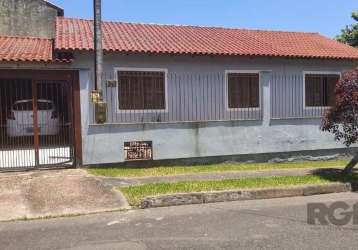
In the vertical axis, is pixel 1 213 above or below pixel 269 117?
below

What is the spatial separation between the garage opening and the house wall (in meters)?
0.65

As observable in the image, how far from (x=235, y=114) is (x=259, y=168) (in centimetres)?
201

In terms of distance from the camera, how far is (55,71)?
37.1 ft

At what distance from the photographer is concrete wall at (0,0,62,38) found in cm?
1927

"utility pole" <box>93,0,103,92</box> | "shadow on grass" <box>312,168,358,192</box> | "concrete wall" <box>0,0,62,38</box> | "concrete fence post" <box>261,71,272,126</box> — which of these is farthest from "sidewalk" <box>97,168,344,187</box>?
"concrete wall" <box>0,0,62,38</box>

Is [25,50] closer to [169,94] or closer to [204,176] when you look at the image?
[169,94]

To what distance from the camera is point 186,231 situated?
6.44 metres

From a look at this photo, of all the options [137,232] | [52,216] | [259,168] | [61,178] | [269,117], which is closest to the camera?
[137,232]

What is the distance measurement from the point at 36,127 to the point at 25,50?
2533 mm

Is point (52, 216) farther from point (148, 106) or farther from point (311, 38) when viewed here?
point (311, 38)

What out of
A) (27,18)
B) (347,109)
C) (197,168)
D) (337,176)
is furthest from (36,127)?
(27,18)

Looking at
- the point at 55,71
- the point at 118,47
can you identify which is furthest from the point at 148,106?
the point at 55,71

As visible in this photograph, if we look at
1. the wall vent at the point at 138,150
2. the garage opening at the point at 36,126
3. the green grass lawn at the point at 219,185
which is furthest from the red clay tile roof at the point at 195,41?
the green grass lawn at the point at 219,185

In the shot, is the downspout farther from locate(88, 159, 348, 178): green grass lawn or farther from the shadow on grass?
the shadow on grass
